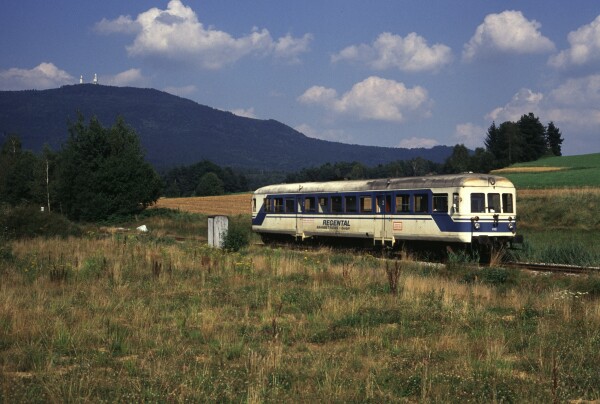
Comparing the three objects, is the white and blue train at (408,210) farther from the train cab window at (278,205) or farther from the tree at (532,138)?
the tree at (532,138)

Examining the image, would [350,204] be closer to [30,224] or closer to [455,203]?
[455,203]

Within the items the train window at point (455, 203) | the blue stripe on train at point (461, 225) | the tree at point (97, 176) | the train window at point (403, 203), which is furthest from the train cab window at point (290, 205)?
the tree at point (97, 176)

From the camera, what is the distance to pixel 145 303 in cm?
1187

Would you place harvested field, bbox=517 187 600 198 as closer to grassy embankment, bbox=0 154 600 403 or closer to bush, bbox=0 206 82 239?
grassy embankment, bbox=0 154 600 403

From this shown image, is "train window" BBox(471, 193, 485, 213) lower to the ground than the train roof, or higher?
lower

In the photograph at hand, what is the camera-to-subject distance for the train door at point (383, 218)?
24.5 metres

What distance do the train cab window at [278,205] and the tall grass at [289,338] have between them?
15.2m

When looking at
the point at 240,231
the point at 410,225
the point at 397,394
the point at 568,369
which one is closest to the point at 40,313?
the point at 397,394

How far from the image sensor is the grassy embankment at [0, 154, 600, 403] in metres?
6.82

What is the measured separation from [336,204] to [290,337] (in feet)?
59.5

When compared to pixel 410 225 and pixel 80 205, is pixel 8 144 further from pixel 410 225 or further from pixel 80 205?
pixel 410 225

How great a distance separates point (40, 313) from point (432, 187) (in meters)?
15.5

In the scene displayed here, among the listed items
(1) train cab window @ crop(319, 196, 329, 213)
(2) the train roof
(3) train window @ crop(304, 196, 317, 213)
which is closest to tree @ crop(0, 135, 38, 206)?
(3) train window @ crop(304, 196, 317, 213)

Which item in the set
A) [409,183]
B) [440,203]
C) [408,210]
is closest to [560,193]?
[409,183]
